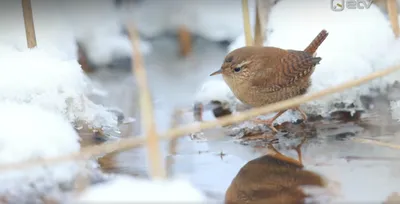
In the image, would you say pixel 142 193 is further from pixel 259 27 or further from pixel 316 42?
pixel 259 27

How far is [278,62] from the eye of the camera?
4582 millimetres

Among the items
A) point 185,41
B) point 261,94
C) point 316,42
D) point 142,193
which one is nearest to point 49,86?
point 261,94

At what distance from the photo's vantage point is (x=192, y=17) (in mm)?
6500

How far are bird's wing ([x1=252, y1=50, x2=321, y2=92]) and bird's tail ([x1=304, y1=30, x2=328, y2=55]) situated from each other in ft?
0.61

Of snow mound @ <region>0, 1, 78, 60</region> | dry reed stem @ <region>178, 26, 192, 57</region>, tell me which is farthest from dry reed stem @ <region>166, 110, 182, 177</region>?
dry reed stem @ <region>178, 26, 192, 57</region>

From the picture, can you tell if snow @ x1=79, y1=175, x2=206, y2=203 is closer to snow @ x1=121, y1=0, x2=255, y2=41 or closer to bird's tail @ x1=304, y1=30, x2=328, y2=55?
bird's tail @ x1=304, y1=30, x2=328, y2=55

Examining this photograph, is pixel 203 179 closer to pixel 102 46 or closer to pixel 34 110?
pixel 34 110

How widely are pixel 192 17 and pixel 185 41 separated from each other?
250 mm

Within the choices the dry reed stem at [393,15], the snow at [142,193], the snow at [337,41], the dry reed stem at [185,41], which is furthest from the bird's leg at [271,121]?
the snow at [142,193]

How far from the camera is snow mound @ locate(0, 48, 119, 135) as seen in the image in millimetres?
4012

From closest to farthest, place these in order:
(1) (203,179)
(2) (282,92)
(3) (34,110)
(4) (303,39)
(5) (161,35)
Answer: (1) (203,179) → (3) (34,110) → (2) (282,92) → (4) (303,39) → (5) (161,35)

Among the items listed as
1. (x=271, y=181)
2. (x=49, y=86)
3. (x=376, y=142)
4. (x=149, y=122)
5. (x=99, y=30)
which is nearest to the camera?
(x=149, y=122)

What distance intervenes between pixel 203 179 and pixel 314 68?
1.47 meters

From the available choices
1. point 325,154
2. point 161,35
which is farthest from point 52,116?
point 161,35
